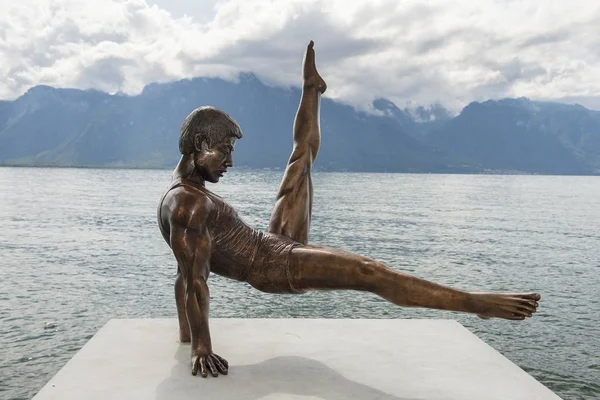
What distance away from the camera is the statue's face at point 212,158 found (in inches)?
251

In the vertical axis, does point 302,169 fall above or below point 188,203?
above

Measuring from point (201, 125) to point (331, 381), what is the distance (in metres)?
2.91

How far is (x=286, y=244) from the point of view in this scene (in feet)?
20.7

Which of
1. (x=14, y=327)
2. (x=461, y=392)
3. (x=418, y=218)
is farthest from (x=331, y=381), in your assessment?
(x=418, y=218)

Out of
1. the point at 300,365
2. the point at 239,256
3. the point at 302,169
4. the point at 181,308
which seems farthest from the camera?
the point at 302,169

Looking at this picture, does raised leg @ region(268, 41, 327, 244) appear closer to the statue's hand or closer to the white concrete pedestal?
the white concrete pedestal

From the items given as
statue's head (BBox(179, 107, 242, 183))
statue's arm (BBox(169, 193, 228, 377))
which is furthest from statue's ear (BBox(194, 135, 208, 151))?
statue's arm (BBox(169, 193, 228, 377))

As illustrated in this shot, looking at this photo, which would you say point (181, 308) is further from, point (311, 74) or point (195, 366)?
point (311, 74)

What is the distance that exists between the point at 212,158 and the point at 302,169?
1.25 m

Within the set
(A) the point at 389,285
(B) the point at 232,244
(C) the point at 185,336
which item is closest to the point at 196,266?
(B) the point at 232,244

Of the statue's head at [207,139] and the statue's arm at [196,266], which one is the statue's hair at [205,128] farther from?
the statue's arm at [196,266]

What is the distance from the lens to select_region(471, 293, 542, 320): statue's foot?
17.9ft

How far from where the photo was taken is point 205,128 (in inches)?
251

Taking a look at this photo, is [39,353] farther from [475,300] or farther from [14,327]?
[475,300]
